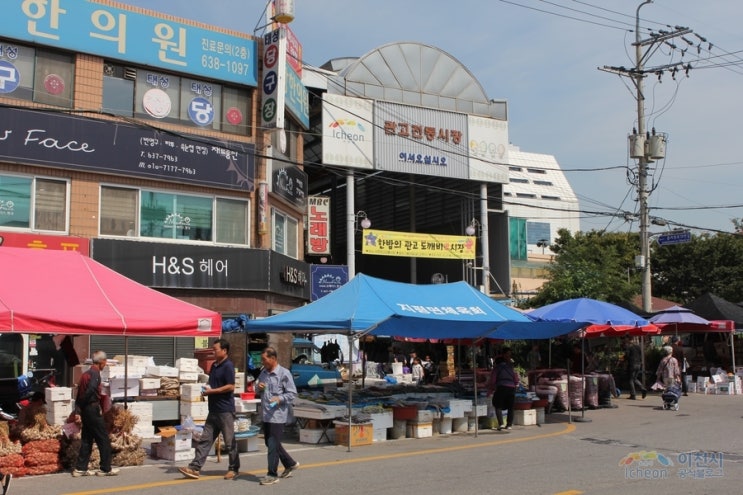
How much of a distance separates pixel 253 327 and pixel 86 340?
698 cm

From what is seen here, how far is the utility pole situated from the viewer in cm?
2755

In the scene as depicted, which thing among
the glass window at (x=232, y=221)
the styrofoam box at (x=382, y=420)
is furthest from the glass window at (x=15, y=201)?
the styrofoam box at (x=382, y=420)

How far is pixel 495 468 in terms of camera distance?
1018 centimetres

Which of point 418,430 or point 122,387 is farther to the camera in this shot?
point 418,430

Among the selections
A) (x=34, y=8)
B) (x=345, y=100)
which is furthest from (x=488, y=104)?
(x=34, y=8)

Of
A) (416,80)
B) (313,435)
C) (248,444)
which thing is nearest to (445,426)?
(313,435)

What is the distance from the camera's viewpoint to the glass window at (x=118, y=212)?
1997cm

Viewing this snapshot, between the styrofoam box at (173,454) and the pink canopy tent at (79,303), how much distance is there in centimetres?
180

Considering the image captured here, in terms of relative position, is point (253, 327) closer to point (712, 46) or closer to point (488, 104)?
point (712, 46)

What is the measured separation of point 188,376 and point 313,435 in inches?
115

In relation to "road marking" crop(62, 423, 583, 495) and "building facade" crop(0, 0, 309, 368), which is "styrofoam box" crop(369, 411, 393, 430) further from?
"building facade" crop(0, 0, 309, 368)

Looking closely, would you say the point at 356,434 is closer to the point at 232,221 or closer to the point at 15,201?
the point at 232,221

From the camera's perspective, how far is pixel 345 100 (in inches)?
1314

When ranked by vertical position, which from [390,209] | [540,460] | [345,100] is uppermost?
[345,100]
